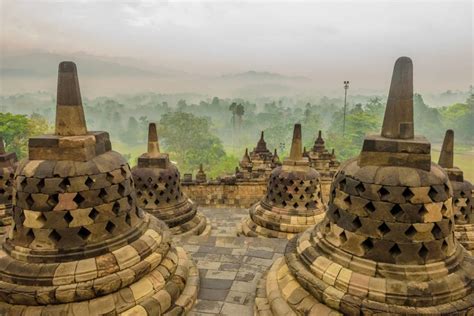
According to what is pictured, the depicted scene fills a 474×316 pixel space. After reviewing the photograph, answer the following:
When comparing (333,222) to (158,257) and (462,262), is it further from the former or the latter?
(158,257)

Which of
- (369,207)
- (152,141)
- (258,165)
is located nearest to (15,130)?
(258,165)

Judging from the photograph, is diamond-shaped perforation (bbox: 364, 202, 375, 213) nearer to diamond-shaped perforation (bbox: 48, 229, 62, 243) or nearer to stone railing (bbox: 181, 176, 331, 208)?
diamond-shaped perforation (bbox: 48, 229, 62, 243)

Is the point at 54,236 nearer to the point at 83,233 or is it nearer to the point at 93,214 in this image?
the point at 83,233

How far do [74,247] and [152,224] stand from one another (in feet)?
4.25

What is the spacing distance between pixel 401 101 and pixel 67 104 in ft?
14.4

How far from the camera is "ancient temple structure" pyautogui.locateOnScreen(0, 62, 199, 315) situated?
145 inches

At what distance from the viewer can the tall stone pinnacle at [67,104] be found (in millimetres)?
4176

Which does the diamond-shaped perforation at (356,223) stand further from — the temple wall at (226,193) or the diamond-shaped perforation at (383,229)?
the temple wall at (226,193)

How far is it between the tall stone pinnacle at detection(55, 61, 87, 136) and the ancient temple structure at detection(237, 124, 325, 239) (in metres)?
6.34

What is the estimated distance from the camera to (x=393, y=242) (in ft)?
11.8

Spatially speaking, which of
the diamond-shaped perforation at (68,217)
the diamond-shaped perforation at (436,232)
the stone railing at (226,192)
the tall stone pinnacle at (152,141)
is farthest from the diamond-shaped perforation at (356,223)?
the stone railing at (226,192)

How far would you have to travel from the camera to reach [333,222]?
4109mm

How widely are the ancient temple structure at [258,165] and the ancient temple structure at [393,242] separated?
12724 mm

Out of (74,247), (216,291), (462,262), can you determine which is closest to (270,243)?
(216,291)
